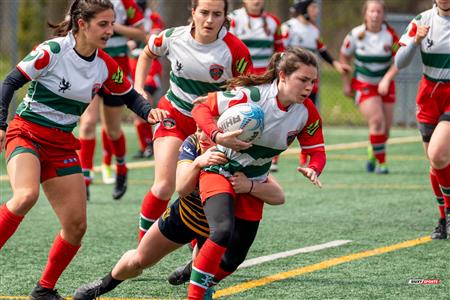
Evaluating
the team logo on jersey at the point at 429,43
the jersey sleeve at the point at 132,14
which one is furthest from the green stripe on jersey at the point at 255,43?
the team logo on jersey at the point at 429,43

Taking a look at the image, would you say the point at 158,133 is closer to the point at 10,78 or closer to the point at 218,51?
the point at 218,51

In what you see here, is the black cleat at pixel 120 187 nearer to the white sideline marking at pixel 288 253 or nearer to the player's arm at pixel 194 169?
the white sideline marking at pixel 288 253

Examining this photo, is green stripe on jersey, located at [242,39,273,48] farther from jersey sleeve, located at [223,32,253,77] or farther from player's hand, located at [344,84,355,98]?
jersey sleeve, located at [223,32,253,77]

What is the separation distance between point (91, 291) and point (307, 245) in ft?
8.18

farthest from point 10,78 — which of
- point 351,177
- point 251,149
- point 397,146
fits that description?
point 397,146

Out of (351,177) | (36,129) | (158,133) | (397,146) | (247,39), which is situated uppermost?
(36,129)

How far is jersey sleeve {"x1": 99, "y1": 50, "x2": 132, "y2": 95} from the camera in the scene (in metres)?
6.56

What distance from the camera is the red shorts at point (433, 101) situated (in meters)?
8.32

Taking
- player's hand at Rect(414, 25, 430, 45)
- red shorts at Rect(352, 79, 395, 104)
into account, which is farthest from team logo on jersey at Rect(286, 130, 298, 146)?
red shorts at Rect(352, 79, 395, 104)

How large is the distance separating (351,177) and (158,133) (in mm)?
5621

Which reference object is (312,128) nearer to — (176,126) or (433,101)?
(176,126)

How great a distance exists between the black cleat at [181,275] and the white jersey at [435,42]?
2.72 meters

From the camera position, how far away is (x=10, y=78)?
6.20 metres

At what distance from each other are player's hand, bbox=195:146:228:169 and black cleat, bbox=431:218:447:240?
124 inches
